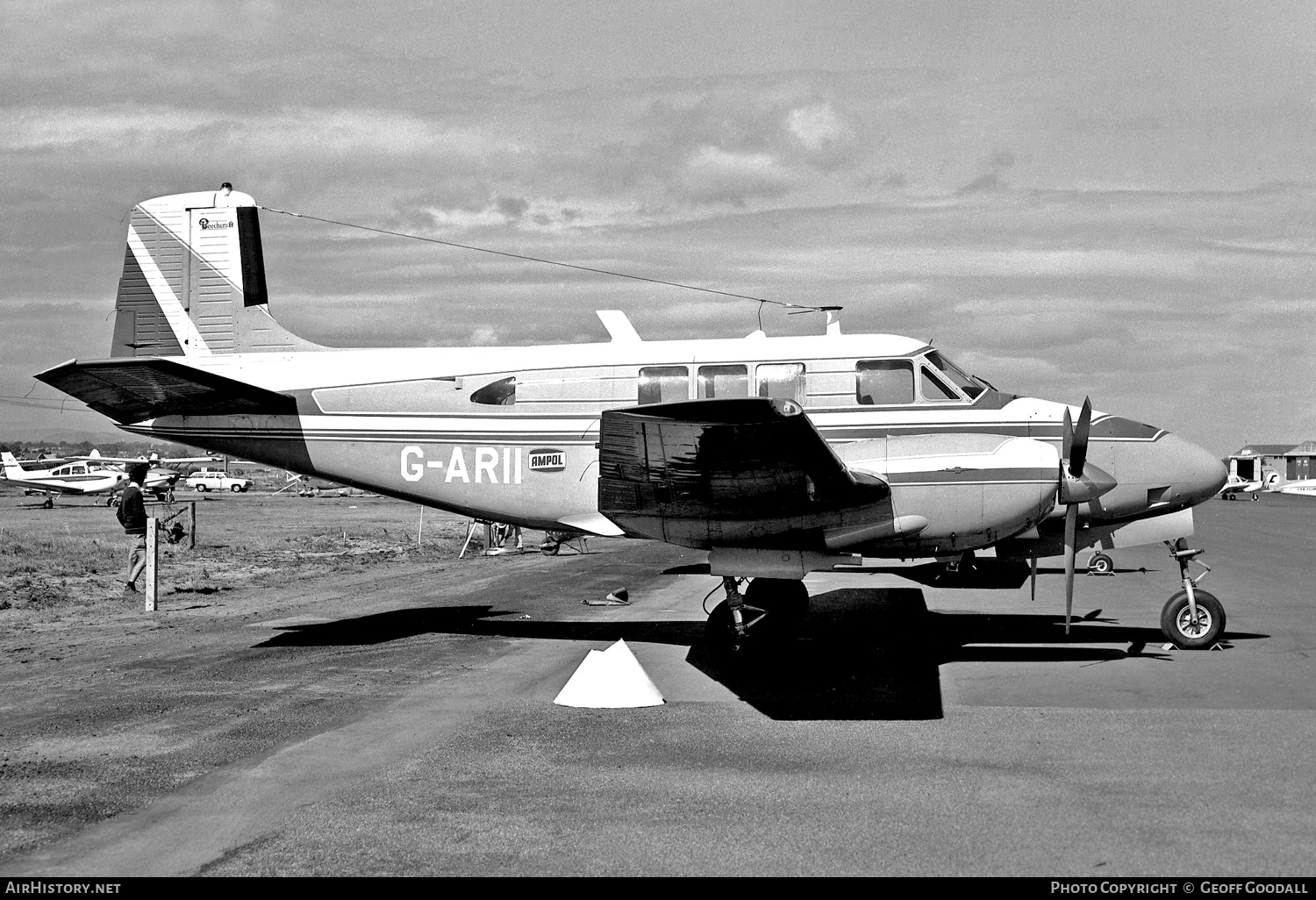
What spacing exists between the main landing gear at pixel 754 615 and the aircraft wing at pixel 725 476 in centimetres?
76

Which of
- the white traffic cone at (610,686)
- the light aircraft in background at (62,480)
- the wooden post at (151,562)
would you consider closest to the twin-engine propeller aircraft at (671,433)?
the white traffic cone at (610,686)

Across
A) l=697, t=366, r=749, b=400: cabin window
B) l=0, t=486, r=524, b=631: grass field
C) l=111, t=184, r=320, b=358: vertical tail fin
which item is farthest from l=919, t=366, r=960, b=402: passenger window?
l=0, t=486, r=524, b=631: grass field

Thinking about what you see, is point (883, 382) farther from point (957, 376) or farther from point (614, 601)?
point (614, 601)

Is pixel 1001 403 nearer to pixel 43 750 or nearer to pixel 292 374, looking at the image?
pixel 292 374

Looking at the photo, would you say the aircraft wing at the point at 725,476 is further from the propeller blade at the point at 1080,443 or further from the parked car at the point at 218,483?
the parked car at the point at 218,483

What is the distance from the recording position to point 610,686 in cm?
930

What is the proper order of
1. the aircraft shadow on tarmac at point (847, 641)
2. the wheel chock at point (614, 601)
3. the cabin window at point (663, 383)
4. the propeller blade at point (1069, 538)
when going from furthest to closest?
1. the wheel chock at point (614, 601)
2. the cabin window at point (663, 383)
3. the propeller blade at point (1069, 538)
4. the aircraft shadow on tarmac at point (847, 641)

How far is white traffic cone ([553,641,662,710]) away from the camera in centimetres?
922

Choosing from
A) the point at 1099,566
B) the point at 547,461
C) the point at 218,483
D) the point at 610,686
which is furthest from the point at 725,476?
the point at 218,483

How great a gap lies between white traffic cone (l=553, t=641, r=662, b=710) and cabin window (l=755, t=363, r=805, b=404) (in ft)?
12.5

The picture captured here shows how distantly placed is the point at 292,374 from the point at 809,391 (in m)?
6.31

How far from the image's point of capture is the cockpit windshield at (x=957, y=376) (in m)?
12.1

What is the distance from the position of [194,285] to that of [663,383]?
6.38 metres

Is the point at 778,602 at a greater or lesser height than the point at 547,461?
lesser
